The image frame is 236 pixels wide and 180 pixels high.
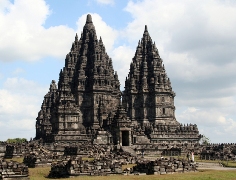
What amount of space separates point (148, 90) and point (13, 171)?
236 feet

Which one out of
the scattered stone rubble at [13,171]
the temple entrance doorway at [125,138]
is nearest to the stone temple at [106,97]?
the temple entrance doorway at [125,138]

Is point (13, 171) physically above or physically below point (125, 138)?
below

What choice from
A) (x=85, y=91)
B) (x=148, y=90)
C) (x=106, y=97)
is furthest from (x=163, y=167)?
(x=148, y=90)

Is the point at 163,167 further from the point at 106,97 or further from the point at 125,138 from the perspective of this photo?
the point at 106,97

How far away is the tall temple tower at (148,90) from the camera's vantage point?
93625mm

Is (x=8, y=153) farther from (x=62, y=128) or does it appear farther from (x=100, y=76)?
(x=100, y=76)

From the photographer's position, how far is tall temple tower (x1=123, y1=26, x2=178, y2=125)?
93.6 m

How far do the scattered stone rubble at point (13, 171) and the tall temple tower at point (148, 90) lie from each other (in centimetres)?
6782

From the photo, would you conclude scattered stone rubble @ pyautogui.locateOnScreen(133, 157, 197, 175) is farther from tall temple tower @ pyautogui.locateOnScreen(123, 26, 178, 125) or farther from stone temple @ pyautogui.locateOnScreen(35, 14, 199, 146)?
tall temple tower @ pyautogui.locateOnScreen(123, 26, 178, 125)

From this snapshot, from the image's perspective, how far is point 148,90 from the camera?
96062 mm

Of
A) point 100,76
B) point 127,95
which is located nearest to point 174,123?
point 127,95

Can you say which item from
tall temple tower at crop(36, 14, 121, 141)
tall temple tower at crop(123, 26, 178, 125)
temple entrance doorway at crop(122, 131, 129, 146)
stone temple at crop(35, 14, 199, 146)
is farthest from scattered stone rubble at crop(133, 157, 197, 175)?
tall temple tower at crop(123, 26, 178, 125)

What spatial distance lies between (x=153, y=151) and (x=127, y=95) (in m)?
34.8

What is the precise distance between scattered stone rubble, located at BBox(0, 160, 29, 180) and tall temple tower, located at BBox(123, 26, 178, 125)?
67825mm
